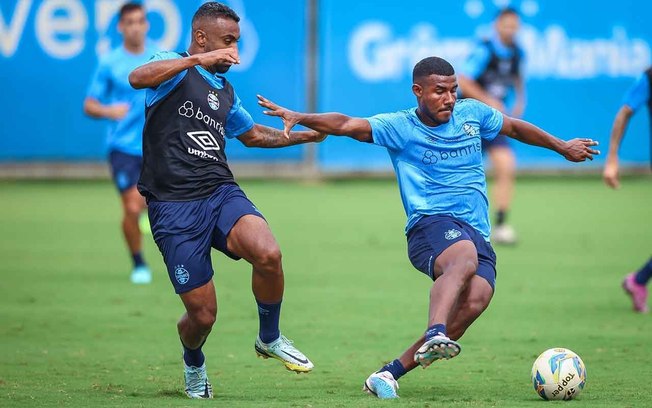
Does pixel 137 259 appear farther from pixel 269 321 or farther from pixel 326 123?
pixel 326 123

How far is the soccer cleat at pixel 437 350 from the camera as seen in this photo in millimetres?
6816

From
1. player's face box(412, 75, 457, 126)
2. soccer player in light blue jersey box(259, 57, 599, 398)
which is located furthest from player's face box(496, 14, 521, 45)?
player's face box(412, 75, 457, 126)

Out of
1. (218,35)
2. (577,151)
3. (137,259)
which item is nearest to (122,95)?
(137,259)

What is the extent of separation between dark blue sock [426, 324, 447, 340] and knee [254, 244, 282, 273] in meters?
1.04

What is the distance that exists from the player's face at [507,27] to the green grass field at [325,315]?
2594 millimetres

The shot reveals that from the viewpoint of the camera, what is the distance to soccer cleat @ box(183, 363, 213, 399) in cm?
771

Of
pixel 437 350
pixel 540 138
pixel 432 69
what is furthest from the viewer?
pixel 540 138

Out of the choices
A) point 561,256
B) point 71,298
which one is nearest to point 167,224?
point 71,298

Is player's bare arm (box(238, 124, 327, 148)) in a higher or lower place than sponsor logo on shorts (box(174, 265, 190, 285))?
higher

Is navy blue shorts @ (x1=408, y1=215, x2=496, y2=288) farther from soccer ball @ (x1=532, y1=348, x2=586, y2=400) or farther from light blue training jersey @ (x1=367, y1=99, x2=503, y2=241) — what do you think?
soccer ball @ (x1=532, y1=348, x2=586, y2=400)

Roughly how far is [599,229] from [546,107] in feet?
19.2

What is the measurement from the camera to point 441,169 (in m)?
7.93

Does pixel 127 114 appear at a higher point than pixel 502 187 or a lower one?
higher

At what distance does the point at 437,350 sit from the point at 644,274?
186 inches
